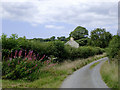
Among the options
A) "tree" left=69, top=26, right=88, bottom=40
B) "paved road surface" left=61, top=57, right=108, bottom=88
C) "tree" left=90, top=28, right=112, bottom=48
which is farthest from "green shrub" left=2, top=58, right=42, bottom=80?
"tree" left=69, top=26, right=88, bottom=40

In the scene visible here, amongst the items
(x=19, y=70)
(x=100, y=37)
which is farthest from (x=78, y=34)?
(x=19, y=70)

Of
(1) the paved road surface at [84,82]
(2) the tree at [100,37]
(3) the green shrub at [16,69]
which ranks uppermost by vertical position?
(2) the tree at [100,37]

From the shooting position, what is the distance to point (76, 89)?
639 centimetres

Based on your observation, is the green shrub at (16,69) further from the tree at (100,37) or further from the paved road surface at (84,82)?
the tree at (100,37)

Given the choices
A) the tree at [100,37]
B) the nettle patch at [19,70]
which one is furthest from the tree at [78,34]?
the nettle patch at [19,70]

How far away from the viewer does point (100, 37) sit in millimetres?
33938

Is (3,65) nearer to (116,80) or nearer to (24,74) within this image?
(24,74)

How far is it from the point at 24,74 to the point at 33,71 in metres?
0.74

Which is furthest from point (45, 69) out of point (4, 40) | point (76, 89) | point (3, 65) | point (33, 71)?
point (76, 89)

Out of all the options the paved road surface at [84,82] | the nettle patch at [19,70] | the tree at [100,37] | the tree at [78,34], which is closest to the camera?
the paved road surface at [84,82]

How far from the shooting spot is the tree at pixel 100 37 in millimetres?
33250

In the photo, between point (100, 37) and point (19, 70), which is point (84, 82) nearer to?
point (19, 70)

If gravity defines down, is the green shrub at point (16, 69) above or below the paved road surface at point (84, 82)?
above

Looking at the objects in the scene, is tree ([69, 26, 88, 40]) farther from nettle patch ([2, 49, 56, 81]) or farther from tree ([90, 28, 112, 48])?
nettle patch ([2, 49, 56, 81])
